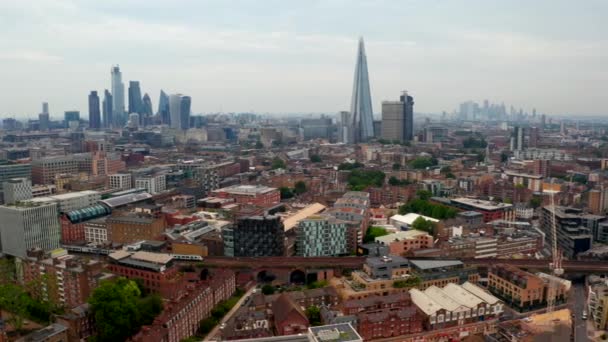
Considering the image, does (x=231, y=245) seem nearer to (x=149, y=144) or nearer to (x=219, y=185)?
(x=219, y=185)

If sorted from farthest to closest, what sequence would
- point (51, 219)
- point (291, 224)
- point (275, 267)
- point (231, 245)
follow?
1. point (291, 224)
2. point (51, 219)
3. point (231, 245)
4. point (275, 267)

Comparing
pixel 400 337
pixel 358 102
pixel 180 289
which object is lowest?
pixel 400 337

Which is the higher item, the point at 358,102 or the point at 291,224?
the point at 358,102

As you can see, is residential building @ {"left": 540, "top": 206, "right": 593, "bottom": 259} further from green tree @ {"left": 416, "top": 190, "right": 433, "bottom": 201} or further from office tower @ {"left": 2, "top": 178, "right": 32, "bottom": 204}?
office tower @ {"left": 2, "top": 178, "right": 32, "bottom": 204}

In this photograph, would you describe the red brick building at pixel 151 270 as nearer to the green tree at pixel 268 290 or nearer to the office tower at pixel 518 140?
the green tree at pixel 268 290

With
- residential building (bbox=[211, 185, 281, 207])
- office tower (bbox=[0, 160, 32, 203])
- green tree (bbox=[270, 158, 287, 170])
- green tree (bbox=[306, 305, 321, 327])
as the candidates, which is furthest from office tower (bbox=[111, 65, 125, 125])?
green tree (bbox=[306, 305, 321, 327])

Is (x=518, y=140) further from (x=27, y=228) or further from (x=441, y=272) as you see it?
(x=27, y=228)

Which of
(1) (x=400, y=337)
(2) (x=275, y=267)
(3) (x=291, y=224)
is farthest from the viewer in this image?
(3) (x=291, y=224)

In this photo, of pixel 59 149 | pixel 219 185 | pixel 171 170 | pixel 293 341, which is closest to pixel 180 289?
pixel 293 341
